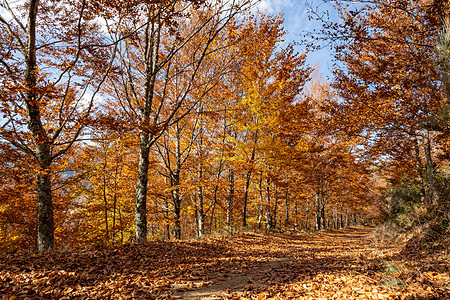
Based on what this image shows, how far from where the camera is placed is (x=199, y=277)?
5.15m

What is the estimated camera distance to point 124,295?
3.80 m

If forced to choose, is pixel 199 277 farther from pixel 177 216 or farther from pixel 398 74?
pixel 398 74

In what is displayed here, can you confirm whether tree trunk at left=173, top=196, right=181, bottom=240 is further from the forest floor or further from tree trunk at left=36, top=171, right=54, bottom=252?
tree trunk at left=36, top=171, right=54, bottom=252

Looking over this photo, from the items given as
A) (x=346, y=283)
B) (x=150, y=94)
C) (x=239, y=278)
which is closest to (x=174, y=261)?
(x=239, y=278)

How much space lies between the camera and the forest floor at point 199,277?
12.2 feet

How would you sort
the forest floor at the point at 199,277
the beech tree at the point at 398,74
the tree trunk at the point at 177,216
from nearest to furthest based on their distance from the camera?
1. the forest floor at the point at 199,277
2. the beech tree at the point at 398,74
3. the tree trunk at the point at 177,216

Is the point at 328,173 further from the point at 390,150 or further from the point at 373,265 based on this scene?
the point at 373,265

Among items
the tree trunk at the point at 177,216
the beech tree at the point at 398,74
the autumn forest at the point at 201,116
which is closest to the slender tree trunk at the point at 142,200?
the autumn forest at the point at 201,116

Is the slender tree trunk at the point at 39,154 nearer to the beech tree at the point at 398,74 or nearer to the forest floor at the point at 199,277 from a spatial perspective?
the forest floor at the point at 199,277

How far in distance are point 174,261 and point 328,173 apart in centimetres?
1334

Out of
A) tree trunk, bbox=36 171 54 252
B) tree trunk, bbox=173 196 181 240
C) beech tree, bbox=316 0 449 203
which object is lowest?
tree trunk, bbox=173 196 181 240

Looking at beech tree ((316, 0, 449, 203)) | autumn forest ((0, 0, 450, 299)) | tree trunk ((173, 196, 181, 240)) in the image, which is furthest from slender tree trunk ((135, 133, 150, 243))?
beech tree ((316, 0, 449, 203))

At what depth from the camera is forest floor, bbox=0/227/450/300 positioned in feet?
12.2

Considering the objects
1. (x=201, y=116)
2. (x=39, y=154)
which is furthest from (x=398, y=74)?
(x=39, y=154)
